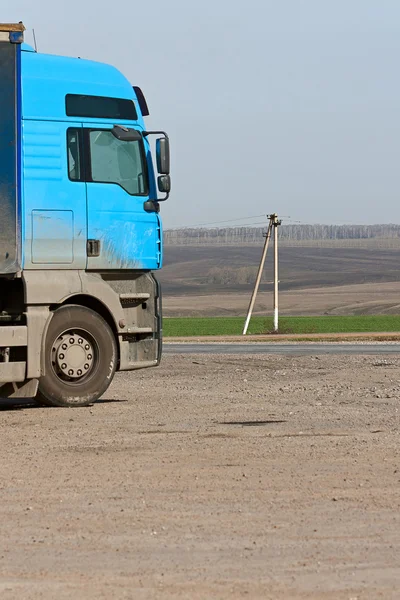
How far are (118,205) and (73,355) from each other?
1.96 metres

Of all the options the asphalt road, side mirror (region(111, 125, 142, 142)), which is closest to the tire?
side mirror (region(111, 125, 142, 142))

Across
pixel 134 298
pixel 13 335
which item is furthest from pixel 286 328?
pixel 13 335

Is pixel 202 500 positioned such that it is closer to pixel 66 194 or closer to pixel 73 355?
pixel 73 355

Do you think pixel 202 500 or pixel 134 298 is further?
pixel 134 298

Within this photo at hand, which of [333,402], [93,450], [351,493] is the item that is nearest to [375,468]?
[351,493]

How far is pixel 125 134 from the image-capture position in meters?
14.7

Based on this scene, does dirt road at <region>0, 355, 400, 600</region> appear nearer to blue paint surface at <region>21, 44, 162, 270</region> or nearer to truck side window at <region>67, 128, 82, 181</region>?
blue paint surface at <region>21, 44, 162, 270</region>

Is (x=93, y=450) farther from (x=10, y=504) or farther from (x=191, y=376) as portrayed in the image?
(x=191, y=376)

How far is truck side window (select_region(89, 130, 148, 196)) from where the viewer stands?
14.6 meters

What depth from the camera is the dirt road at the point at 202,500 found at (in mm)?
5816

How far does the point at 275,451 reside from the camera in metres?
10.5

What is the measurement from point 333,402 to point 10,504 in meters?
7.93

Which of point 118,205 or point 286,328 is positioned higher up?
point 118,205

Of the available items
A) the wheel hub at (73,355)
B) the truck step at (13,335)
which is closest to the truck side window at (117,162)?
the wheel hub at (73,355)
